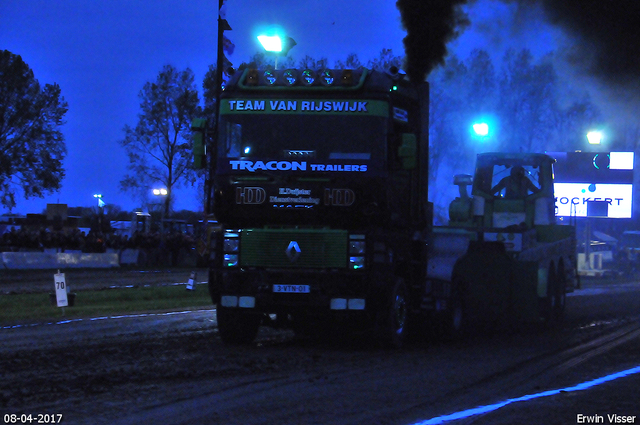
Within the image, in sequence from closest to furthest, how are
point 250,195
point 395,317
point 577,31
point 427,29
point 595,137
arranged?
point 250,195
point 395,317
point 577,31
point 427,29
point 595,137

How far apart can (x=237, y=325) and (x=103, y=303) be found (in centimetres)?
986

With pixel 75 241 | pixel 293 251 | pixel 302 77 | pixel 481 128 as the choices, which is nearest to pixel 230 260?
pixel 293 251

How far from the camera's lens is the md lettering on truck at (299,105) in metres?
12.1

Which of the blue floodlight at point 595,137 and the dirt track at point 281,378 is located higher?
the blue floodlight at point 595,137

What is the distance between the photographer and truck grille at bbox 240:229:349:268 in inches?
466

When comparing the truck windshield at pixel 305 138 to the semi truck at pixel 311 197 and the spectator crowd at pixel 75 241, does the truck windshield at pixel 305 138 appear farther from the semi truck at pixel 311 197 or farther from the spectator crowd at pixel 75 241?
the spectator crowd at pixel 75 241

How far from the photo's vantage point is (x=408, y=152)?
1214cm

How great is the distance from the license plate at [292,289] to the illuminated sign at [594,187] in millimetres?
37161

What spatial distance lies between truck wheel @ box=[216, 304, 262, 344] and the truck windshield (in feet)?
7.25

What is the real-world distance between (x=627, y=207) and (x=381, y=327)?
38925 mm

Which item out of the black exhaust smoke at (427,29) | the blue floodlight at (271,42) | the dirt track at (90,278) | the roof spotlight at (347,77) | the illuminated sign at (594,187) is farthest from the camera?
the illuminated sign at (594,187)

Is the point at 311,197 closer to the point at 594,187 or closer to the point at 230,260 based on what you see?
the point at 230,260

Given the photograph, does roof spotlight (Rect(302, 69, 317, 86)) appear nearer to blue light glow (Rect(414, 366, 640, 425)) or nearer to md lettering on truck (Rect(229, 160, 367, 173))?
md lettering on truck (Rect(229, 160, 367, 173))

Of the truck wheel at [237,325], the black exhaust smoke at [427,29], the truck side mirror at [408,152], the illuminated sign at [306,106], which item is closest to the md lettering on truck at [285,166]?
the truck side mirror at [408,152]
